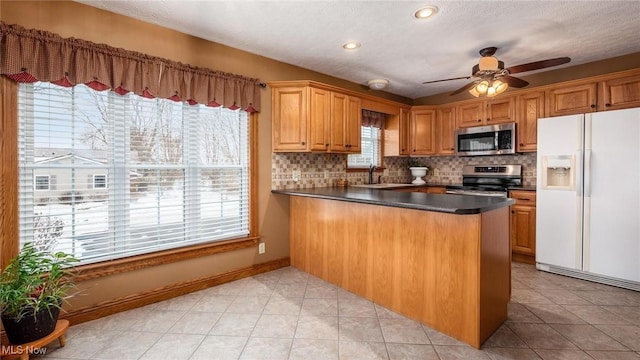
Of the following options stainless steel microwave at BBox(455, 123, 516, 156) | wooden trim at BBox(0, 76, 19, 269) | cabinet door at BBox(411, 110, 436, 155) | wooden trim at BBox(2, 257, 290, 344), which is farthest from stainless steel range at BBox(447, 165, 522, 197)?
wooden trim at BBox(0, 76, 19, 269)

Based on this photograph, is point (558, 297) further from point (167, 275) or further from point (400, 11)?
point (167, 275)

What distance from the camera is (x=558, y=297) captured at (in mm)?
2676

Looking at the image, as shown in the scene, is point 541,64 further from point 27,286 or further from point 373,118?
point 27,286

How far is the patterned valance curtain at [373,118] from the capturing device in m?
4.46

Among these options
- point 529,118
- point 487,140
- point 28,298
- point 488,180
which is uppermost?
point 529,118

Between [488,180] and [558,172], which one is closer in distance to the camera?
[558,172]

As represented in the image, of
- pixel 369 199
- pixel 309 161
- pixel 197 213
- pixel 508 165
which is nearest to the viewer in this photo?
pixel 369 199

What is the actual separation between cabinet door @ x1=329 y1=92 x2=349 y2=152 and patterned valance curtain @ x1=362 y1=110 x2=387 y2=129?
0.84 m

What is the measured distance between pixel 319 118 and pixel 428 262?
6.39ft

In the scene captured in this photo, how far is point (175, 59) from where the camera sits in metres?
2.69

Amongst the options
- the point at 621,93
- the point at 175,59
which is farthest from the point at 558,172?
the point at 175,59

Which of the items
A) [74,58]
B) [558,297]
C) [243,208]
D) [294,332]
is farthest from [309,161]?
[558,297]

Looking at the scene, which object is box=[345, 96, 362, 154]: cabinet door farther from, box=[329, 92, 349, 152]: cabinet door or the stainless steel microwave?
the stainless steel microwave

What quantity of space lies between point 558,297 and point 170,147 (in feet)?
12.4
